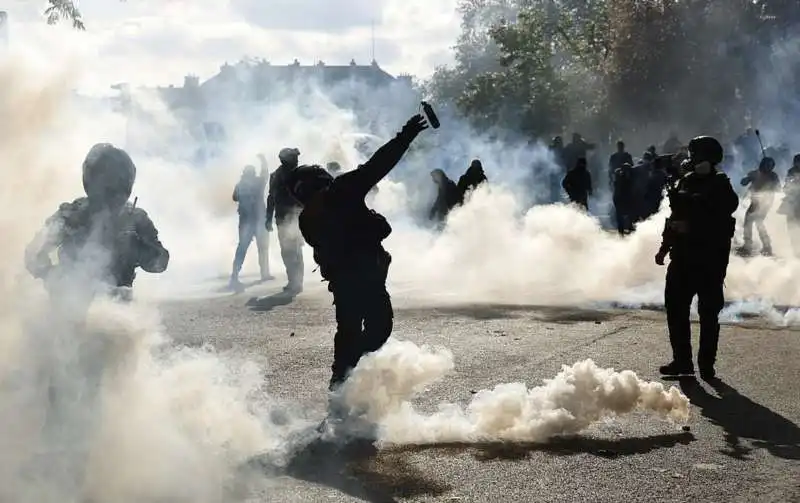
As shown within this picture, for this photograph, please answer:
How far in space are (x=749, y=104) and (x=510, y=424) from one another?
2936cm

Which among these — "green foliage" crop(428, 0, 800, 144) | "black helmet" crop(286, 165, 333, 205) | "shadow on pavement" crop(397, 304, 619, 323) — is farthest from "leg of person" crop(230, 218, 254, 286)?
"green foliage" crop(428, 0, 800, 144)

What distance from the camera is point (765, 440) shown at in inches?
265

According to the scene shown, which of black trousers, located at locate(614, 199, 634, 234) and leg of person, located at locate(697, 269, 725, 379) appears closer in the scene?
leg of person, located at locate(697, 269, 725, 379)

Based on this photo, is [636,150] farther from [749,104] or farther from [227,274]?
[227,274]

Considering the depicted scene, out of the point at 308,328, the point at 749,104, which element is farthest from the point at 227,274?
the point at 749,104

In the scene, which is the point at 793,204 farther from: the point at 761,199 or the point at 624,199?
the point at 624,199

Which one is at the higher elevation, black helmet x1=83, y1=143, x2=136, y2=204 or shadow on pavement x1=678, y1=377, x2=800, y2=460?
black helmet x1=83, y1=143, x2=136, y2=204

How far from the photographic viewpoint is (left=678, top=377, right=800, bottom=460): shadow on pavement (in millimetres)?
6539

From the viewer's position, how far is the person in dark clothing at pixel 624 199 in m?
19.4

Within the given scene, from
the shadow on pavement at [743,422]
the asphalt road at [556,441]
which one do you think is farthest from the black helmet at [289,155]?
the shadow on pavement at [743,422]

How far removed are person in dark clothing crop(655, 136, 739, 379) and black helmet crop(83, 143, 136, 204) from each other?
451cm

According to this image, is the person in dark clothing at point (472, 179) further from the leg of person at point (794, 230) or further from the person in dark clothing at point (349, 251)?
the person in dark clothing at point (349, 251)

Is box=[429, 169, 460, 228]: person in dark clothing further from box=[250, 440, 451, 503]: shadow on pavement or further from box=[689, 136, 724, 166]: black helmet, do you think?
box=[250, 440, 451, 503]: shadow on pavement

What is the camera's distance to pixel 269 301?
14969mm
